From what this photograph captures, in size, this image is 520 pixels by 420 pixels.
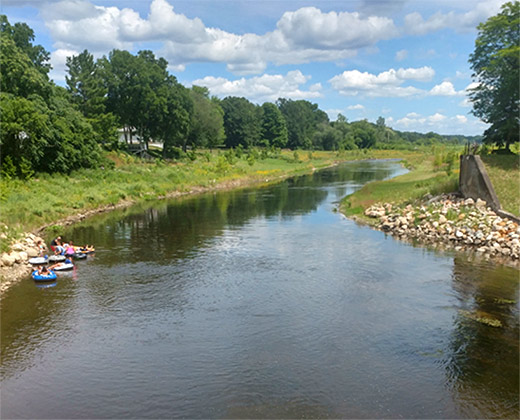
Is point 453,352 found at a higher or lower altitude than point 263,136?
lower

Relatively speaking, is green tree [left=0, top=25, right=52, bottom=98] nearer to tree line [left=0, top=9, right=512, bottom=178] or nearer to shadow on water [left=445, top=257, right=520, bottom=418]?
tree line [left=0, top=9, right=512, bottom=178]

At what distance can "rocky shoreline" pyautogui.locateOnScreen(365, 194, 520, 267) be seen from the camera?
113 feet

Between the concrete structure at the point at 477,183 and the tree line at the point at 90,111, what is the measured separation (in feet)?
149

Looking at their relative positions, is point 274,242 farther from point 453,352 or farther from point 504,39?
point 504,39

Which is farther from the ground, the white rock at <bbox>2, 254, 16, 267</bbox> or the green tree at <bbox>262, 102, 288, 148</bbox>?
the green tree at <bbox>262, 102, 288, 148</bbox>

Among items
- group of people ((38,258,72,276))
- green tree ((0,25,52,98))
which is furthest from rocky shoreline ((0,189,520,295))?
green tree ((0,25,52,98))

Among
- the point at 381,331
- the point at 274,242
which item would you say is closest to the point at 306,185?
the point at 274,242

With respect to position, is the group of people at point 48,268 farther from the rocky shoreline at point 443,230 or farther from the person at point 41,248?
the person at point 41,248

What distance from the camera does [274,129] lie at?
600 ft

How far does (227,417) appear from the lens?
15148mm

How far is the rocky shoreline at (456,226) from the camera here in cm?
3459

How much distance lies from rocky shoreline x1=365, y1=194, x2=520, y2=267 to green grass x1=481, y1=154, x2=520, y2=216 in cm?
189

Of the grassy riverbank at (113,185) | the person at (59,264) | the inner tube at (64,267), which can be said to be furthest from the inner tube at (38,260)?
the grassy riverbank at (113,185)

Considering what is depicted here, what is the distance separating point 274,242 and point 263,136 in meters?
149
